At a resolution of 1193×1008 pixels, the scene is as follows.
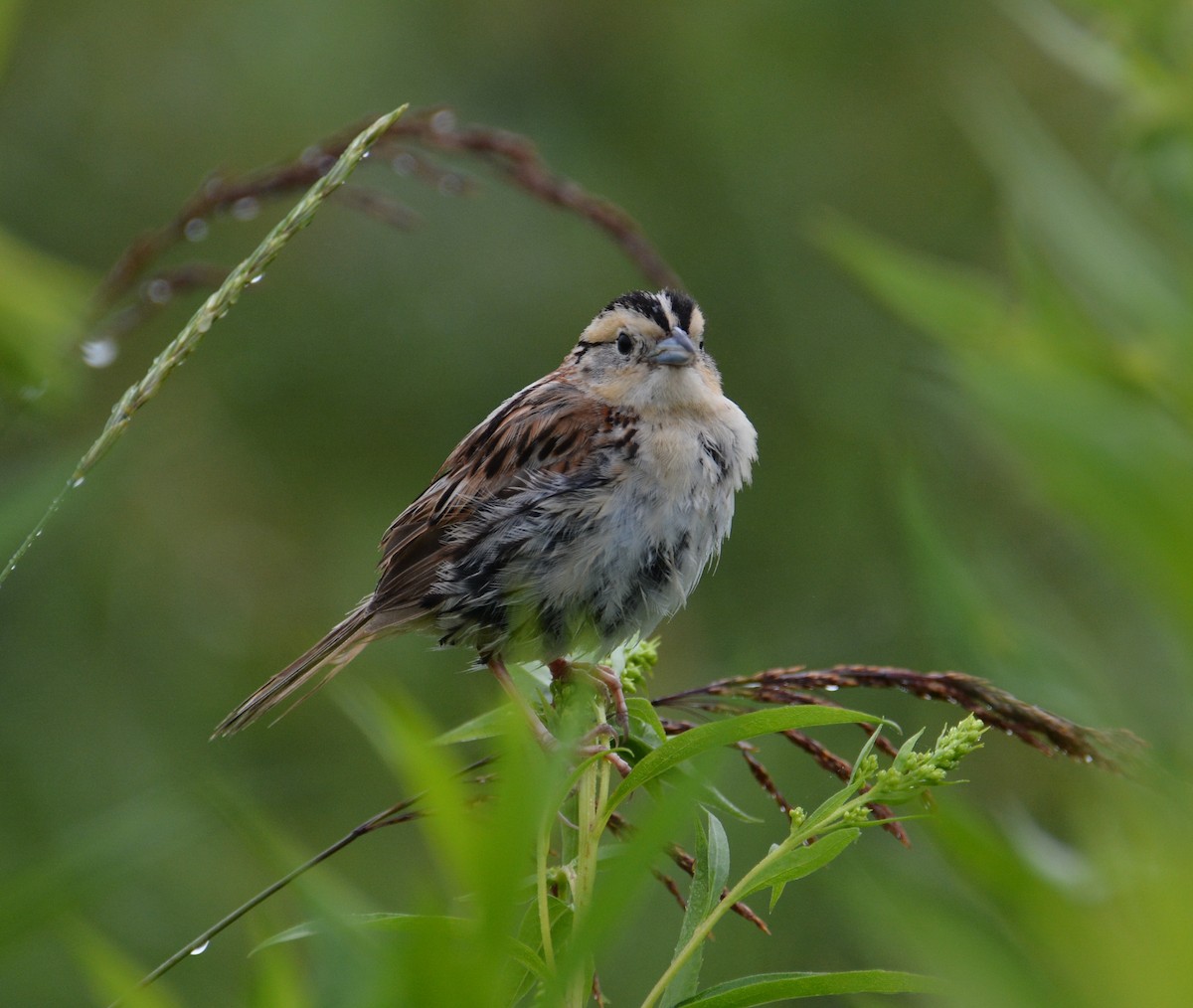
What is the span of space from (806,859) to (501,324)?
5.62 m

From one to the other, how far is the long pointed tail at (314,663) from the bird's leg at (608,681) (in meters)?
0.45

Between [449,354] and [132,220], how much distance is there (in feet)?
5.11

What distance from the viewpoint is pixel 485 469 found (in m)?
3.48

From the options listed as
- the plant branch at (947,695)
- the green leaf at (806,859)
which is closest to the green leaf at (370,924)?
the green leaf at (806,859)

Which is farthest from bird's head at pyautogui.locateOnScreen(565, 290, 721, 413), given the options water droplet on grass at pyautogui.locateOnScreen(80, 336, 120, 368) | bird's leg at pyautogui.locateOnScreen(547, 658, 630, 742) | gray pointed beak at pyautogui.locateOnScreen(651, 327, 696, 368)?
water droplet on grass at pyautogui.locateOnScreen(80, 336, 120, 368)

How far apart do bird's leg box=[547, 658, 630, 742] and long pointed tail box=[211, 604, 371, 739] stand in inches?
17.9

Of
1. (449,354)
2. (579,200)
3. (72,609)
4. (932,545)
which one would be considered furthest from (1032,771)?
(932,545)

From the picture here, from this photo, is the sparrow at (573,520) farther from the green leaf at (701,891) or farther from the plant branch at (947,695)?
the green leaf at (701,891)

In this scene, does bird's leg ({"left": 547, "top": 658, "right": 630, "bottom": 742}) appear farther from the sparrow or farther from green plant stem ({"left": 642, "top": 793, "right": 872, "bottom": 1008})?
green plant stem ({"left": 642, "top": 793, "right": 872, "bottom": 1008})

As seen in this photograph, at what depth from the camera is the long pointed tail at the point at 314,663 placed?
3145mm

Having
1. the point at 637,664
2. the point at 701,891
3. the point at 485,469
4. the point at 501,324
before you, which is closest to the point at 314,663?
the point at 485,469

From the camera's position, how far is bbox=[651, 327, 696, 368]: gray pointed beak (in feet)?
11.4

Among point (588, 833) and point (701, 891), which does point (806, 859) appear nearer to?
point (701, 891)

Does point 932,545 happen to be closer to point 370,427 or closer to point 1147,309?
point 1147,309
